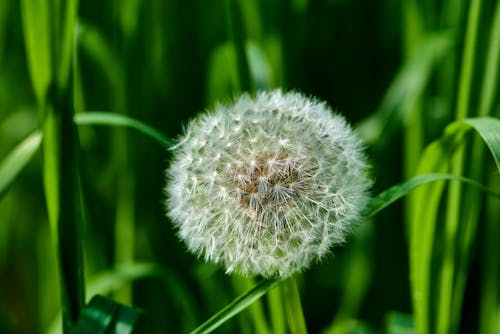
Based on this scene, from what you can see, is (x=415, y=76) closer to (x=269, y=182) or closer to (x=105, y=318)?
(x=269, y=182)

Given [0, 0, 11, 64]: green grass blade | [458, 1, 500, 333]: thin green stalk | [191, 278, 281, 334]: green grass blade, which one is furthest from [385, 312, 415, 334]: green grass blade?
[0, 0, 11, 64]: green grass blade

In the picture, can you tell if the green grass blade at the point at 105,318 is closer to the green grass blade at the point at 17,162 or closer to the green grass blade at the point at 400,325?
the green grass blade at the point at 17,162

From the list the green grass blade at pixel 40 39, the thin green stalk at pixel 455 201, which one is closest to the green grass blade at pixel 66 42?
the green grass blade at pixel 40 39

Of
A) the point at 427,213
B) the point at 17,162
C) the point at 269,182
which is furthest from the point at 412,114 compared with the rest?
the point at 17,162

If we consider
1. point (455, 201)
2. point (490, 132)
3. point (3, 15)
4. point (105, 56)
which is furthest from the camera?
point (3, 15)

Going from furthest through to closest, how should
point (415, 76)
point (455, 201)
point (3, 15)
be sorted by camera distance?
point (3, 15), point (415, 76), point (455, 201)

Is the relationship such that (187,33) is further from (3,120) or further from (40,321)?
(40,321)
